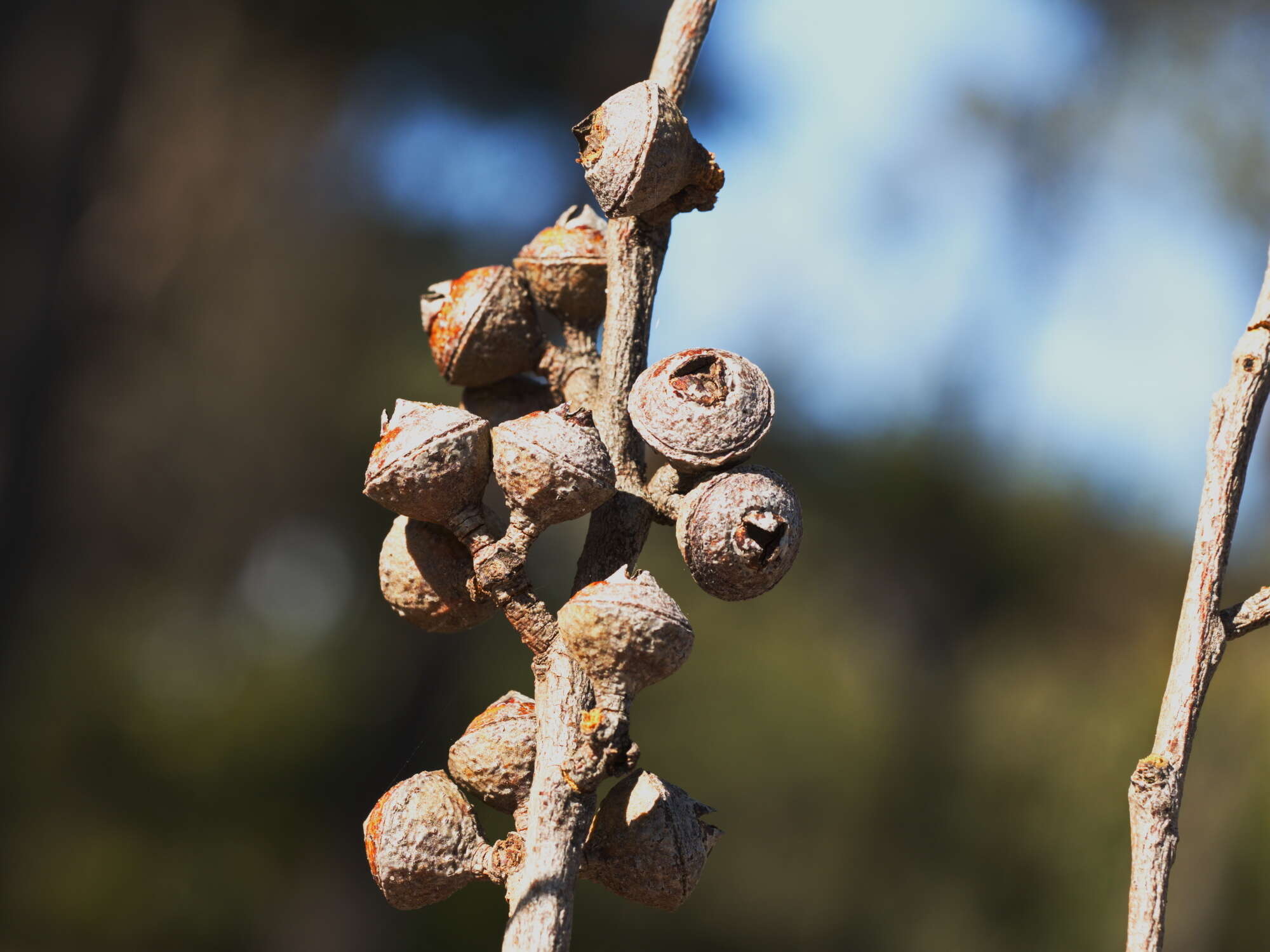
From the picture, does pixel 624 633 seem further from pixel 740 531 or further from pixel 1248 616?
pixel 1248 616

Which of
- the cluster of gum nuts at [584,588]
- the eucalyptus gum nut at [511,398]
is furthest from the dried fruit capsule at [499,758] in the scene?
the eucalyptus gum nut at [511,398]

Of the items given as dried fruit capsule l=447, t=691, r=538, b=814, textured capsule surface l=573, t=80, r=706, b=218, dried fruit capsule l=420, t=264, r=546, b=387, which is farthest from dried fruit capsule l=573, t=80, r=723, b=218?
dried fruit capsule l=447, t=691, r=538, b=814

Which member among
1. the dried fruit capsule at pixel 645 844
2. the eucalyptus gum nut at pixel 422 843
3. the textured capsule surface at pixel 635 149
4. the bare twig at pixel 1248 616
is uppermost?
the textured capsule surface at pixel 635 149

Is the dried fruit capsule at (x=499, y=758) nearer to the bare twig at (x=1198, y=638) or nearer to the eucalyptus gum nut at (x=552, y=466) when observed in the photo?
the eucalyptus gum nut at (x=552, y=466)

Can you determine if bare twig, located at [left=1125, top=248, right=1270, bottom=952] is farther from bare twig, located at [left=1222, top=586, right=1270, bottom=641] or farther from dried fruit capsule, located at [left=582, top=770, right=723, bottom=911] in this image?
dried fruit capsule, located at [left=582, top=770, right=723, bottom=911]

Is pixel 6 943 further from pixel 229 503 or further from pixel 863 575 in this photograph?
pixel 863 575

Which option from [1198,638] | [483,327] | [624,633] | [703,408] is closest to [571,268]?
[483,327]
